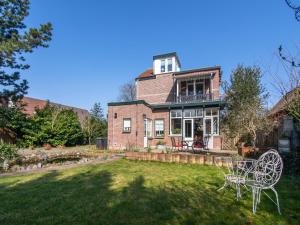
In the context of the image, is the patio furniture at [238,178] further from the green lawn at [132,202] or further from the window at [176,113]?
the window at [176,113]

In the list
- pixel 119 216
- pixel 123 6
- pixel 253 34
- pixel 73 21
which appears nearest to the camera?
pixel 119 216

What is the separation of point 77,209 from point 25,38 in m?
14.3

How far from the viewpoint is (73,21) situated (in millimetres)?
14891

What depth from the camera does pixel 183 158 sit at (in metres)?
9.59

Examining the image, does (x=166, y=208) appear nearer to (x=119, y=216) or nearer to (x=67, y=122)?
(x=119, y=216)

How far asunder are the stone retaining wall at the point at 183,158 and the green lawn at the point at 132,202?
273 cm

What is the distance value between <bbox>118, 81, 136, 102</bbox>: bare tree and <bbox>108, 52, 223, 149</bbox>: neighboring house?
80.7ft

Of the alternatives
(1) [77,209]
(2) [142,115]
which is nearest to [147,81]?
(2) [142,115]

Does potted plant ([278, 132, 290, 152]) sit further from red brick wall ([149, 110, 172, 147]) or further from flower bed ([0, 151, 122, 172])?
red brick wall ([149, 110, 172, 147])

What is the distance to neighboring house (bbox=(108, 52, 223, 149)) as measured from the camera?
56.6 feet

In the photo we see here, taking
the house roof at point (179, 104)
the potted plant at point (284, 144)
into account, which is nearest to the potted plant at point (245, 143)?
the potted plant at point (284, 144)

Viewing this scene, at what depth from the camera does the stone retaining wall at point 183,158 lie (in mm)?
8773

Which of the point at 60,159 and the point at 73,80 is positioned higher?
the point at 73,80

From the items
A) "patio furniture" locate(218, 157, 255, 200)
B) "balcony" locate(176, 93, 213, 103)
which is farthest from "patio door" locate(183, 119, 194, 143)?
"patio furniture" locate(218, 157, 255, 200)
